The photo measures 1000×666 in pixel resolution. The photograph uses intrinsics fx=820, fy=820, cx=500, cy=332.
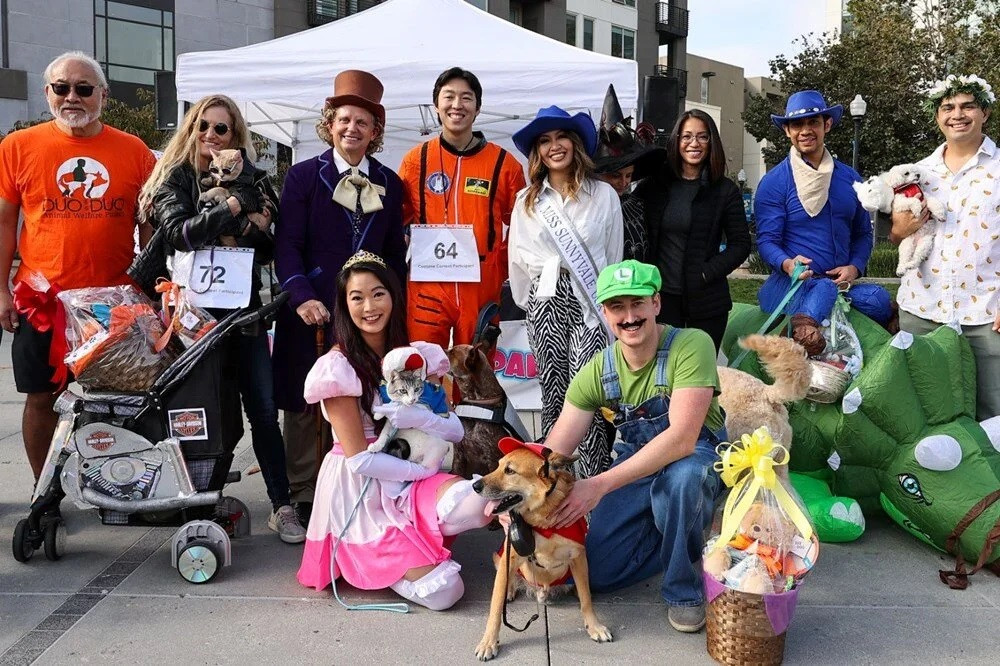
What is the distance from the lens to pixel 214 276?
3400 millimetres

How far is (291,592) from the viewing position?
121 inches

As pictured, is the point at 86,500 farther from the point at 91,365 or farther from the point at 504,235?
the point at 504,235

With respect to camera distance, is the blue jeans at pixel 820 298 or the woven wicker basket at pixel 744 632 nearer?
the woven wicker basket at pixel 744 632

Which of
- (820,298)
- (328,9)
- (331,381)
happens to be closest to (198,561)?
(331,381)

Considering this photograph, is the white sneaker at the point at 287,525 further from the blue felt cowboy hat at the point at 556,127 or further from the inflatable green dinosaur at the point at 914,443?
the inflatable green dinosaur at the point at 914,443

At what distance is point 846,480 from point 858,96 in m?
14.5

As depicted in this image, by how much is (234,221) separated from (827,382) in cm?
266

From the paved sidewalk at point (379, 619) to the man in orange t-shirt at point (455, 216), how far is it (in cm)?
108

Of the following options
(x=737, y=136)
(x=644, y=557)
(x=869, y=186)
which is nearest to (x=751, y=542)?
(x=644, y=557)

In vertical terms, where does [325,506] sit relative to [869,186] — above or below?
below

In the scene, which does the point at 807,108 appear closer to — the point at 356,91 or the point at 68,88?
the point at 356,91

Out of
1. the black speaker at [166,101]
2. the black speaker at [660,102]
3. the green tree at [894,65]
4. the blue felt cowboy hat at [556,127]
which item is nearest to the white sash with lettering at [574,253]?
the blue felt cowboy hat at [556,127]

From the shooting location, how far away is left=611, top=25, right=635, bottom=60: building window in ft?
108

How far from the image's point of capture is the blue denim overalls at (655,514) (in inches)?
110
